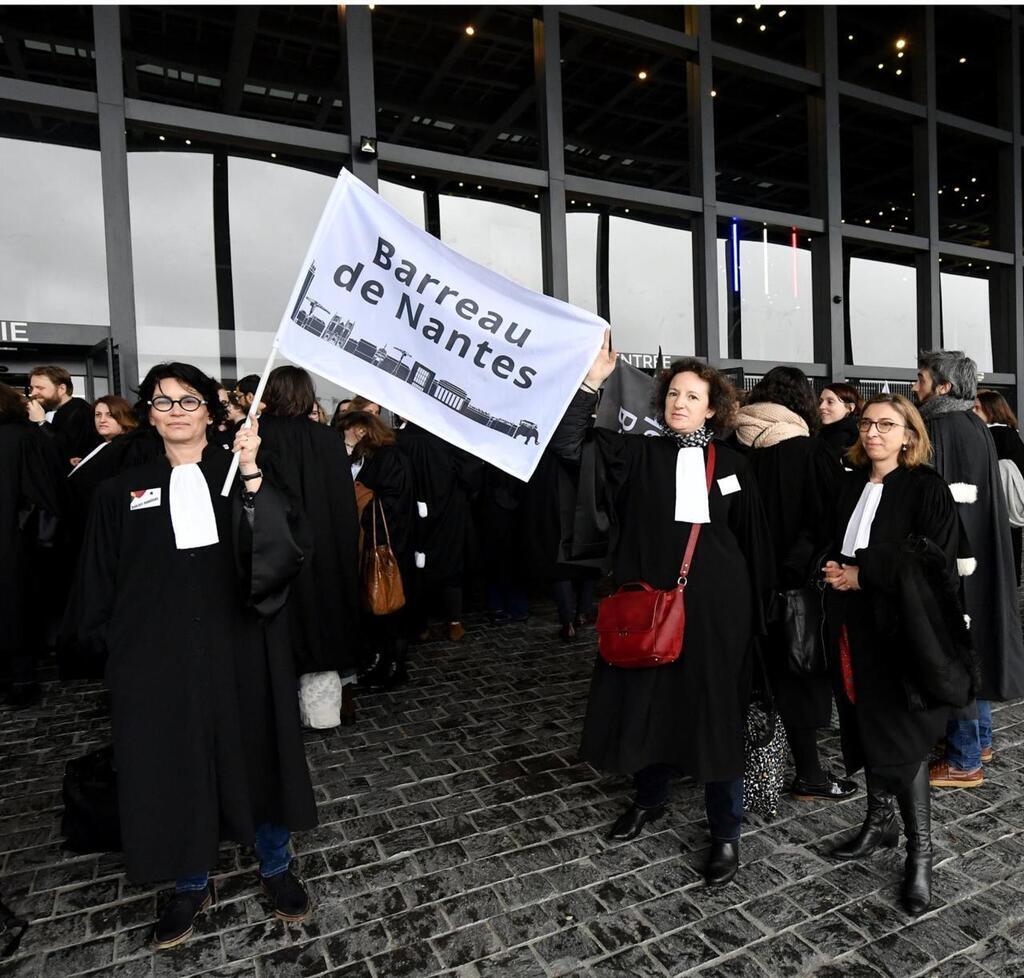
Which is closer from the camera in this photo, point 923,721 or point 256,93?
point 923,721

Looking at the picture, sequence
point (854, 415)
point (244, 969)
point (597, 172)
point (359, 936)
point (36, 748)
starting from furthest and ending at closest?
point (597, 172)
point (854, 415)
point (36, 748)
point (359, 936)
point (244, 969)

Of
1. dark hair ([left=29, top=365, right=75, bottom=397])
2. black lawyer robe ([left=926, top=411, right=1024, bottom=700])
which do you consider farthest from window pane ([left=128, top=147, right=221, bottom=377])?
black lawyer robe ([left=926, top=411, right=1024, bottom=700])

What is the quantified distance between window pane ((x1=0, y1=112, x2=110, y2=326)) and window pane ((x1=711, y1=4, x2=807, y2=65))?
27.2ft

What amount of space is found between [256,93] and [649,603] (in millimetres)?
7515

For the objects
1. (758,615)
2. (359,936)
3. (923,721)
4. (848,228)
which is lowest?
(359,936)

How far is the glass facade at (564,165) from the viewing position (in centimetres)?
677

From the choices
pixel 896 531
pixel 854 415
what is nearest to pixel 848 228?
pixel 854 415

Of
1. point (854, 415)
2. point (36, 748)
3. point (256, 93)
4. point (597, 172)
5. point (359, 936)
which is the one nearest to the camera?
point (359, 936)

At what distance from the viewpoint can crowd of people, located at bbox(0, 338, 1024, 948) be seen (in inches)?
93.4

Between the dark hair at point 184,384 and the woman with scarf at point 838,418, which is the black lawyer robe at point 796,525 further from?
the dark hair at point 184,384

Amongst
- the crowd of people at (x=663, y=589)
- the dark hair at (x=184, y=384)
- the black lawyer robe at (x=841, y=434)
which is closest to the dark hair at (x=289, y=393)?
the crowd of people at (x=663, y=589)

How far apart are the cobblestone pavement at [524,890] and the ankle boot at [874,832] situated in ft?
0.19

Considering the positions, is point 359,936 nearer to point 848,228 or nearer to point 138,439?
point 138,439

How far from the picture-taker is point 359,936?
2.50 m
